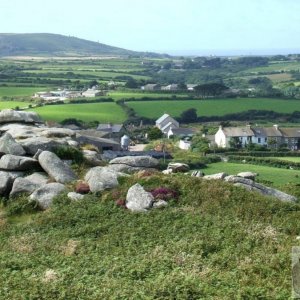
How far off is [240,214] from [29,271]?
304 inches

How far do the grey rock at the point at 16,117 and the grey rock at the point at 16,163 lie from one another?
26.1ft

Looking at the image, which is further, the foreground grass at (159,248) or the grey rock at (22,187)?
the grey rock at (22,187)

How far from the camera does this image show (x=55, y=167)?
2464 centimetres

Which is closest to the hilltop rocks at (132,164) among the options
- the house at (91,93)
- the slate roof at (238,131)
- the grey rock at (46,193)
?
the grey rock at (46,193)

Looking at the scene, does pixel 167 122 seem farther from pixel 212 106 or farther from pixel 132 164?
pixel 132 164

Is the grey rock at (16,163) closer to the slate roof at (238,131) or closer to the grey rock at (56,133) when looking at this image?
the grey rock at (56,133)

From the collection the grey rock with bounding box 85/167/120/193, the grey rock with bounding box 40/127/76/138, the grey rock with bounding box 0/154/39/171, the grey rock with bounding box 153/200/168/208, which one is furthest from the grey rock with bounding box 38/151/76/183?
the grey rock with bounding box 153/200/168/208

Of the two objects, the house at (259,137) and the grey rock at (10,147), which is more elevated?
the grey rock at (10,147)

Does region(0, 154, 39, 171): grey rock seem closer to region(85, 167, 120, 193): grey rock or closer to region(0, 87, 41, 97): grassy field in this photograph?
region(85, 167, 120, 193): grey rock

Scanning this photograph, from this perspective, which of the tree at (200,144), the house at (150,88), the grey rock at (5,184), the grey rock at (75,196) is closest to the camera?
the grey rock at (75,196)

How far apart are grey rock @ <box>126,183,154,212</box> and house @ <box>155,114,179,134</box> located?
71804mm

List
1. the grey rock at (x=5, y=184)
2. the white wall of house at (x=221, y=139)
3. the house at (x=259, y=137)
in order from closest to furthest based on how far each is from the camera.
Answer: the grey rock at (x=5, y=184) < the white wall of house at (x=221, y=139) < the house at (x=259, y=137)

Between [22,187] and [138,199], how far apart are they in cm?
517

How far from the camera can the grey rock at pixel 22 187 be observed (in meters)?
23.0
